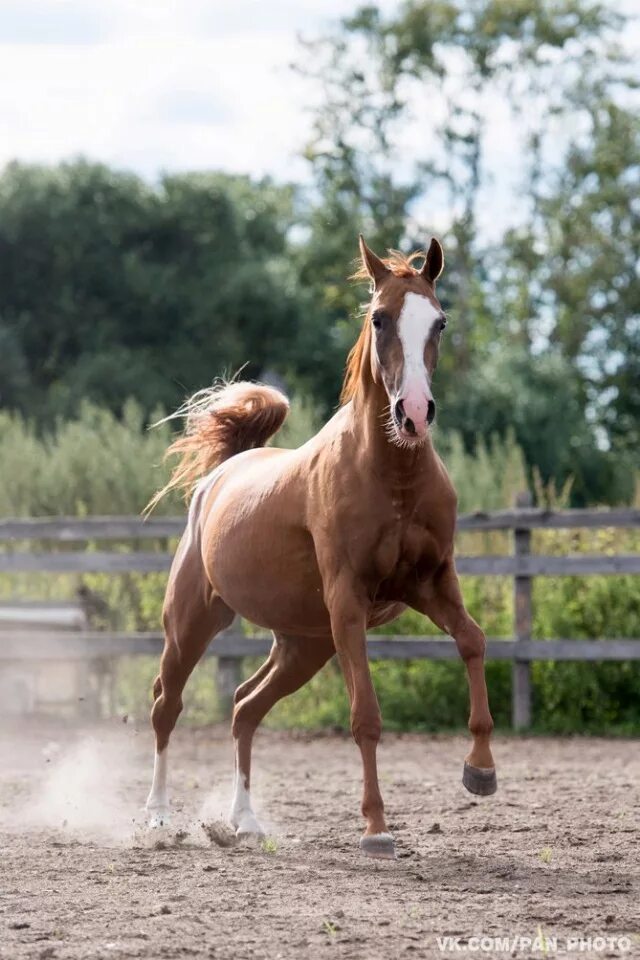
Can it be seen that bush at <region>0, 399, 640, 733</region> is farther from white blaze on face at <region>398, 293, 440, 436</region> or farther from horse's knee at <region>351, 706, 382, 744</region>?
white blaze on face at <region>398, 293, 440, 436</region>

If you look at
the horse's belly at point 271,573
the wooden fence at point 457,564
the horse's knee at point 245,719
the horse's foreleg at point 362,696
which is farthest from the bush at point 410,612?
the horse's foreleg at point 362,696

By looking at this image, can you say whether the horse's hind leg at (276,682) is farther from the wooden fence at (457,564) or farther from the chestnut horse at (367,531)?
the wooden fence at (457,564)

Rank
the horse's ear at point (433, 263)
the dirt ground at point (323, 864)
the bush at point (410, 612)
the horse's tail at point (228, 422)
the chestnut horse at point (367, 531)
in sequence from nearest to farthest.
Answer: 1. the dirt ground at point (323, 864)
2. the chestnut horse at point (367, 531)
3. the horse's ear at point (433, 263)
4. the horse's tail at point (228, 422)
5. the bush at point (410, 612)

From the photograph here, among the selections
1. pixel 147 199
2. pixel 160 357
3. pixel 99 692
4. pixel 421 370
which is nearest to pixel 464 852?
pixel 421 370

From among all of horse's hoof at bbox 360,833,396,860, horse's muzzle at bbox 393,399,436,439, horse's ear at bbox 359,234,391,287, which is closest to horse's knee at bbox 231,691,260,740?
horse's hoof at bbox 360,833,396,860

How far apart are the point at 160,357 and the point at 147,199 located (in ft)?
14.1

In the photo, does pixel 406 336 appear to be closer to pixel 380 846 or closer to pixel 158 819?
pixel 380 846

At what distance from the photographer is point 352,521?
17.6 ft

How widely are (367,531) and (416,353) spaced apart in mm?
717

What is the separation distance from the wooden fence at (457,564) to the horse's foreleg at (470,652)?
4927 mm

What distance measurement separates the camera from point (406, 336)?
510 centimetres

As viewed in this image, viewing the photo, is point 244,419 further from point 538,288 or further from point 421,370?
point 538,288

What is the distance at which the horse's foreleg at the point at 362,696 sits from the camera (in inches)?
209

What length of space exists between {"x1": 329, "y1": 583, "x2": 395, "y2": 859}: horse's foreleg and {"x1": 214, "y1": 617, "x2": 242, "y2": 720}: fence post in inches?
229
